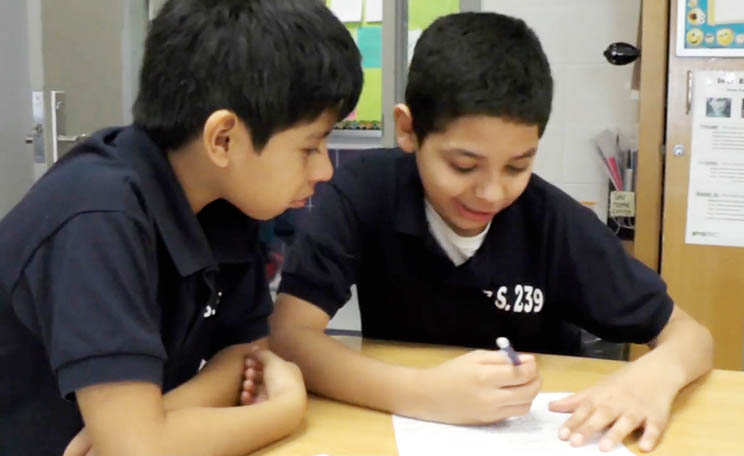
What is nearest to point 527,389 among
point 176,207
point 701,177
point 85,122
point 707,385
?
point 707,385

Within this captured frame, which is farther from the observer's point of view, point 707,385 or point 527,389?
point 707,385

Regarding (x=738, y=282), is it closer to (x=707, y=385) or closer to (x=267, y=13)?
(x=707, y=385)

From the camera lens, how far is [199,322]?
2.81ft

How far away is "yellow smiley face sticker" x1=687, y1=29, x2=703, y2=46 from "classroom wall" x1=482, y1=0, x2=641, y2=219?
59 centimetres

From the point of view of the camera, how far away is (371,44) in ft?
8.64

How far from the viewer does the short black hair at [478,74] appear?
3.22 ft

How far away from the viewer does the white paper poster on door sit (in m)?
1.65

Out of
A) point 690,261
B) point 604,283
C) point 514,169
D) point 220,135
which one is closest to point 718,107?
point 690,261

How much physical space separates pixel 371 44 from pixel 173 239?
6.45 ft

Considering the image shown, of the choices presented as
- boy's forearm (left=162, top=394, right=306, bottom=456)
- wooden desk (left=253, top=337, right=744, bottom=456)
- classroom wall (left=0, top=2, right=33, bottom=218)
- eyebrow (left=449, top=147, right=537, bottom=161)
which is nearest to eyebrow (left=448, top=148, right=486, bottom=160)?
eyebrow (left=449, top=147, right=537, bottom=161)

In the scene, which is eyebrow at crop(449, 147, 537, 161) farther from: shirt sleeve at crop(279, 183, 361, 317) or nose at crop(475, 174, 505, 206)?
shirt sleeve at crop(279, 183, 361, 317)

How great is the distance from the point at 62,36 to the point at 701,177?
1798mm

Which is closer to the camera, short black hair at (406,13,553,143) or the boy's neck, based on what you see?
the boy's neck

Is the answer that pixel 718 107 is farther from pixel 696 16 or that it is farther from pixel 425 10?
pixel 425 10
